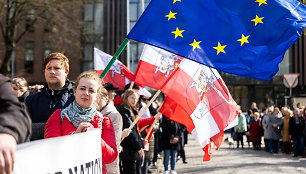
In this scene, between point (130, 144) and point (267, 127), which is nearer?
point (130, 144)

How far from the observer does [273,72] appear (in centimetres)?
471

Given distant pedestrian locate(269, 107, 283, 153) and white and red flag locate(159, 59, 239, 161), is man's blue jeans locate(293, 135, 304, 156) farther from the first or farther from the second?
white and red flag locate(159, 59, 239, 161)

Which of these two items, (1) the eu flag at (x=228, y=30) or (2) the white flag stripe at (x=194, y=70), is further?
(2) the white flag stripe at (x=194, y=70)

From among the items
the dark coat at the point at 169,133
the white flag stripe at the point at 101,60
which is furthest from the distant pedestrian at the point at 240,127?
the white flag stripe at the point at 101,60

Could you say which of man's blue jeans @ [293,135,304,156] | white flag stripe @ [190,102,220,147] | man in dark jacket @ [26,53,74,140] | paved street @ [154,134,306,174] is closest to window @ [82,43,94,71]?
man's blue jeans @ [293,135,304,156]

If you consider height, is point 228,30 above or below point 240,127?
above

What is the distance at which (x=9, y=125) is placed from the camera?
4.99 feet

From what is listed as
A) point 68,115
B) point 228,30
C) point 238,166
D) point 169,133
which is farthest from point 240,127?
point 68,115

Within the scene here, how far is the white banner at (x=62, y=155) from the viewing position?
1.97 m

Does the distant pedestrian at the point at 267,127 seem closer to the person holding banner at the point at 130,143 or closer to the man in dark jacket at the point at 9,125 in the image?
the person holding banner at the point at 130,143

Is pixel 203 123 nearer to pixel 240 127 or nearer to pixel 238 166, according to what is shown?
pixel 238 166

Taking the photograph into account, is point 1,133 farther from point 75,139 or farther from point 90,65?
point 90,65

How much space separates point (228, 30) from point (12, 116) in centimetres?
366

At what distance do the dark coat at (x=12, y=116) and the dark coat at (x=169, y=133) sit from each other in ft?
29.1
